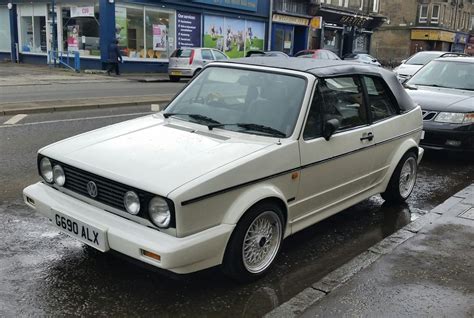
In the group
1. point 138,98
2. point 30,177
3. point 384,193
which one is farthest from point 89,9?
point 384,193

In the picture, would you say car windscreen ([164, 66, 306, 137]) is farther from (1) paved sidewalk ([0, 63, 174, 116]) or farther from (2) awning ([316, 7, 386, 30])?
(2) awning ([316, 7, 386, 30])

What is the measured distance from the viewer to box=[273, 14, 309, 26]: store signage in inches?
1368

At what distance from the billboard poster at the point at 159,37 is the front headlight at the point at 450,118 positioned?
67.4 ft

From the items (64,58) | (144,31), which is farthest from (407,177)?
(64,58)

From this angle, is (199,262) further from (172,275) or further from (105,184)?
(105,184)

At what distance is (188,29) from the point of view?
1093 inches

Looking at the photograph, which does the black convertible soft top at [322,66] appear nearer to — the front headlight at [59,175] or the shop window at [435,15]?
the front headlight at [59,175]

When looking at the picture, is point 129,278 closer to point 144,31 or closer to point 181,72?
point 181,72

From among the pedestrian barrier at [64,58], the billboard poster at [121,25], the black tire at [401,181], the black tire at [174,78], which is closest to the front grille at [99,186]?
the black tire at [401,181]

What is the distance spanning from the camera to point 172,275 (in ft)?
11.0

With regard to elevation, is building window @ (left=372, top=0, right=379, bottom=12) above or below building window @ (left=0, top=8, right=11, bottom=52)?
above

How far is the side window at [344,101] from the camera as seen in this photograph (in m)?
4.49

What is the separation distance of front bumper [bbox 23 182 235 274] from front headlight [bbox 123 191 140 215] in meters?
0.09

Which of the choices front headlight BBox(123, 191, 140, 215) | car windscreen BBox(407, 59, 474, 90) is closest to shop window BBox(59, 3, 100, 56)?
car windscreen BBox(407, 59, 474, 90)
